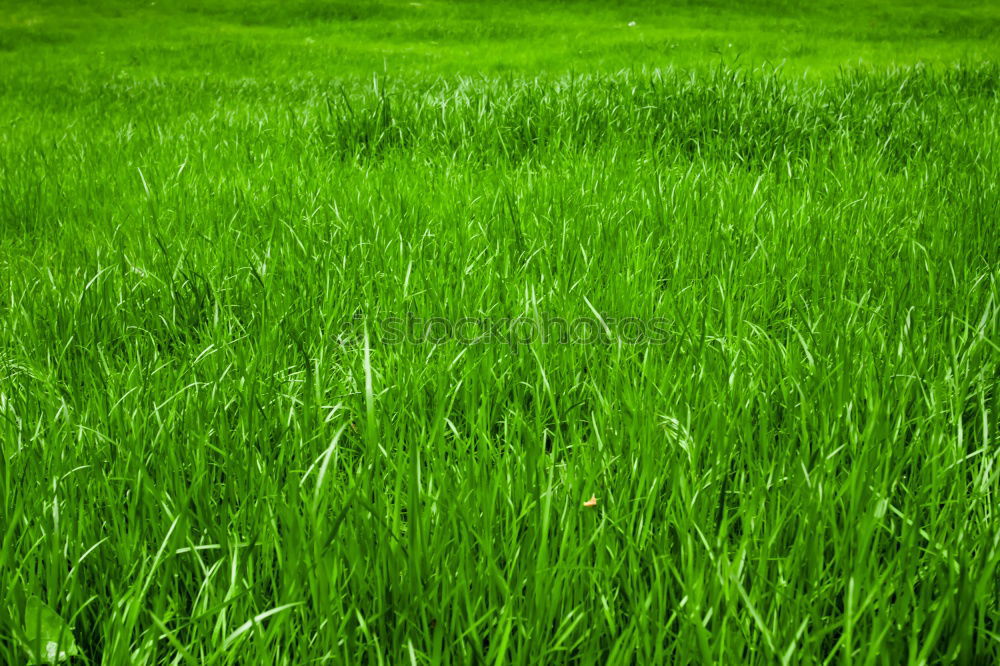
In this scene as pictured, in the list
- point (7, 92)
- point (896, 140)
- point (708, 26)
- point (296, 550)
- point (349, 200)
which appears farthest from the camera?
point (708, 26)

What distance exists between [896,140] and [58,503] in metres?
3.95

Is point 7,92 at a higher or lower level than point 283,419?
higher

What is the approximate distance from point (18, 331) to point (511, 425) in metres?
1.41

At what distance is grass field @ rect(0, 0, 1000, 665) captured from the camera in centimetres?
104

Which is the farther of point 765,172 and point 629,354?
point 765,172

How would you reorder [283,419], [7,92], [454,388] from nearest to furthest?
[283,419] → [454,388] → [7,92]

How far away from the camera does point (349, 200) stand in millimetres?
2938

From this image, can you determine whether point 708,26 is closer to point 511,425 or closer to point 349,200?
point 349,200

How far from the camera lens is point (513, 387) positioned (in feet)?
5.46

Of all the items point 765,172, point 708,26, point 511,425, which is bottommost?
point 511,425

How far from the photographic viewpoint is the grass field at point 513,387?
104 cm

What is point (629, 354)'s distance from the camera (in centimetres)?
168

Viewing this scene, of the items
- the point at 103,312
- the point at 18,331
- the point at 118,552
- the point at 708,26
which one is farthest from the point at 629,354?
the point at 708,26

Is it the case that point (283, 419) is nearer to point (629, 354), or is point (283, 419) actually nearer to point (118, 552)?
point (118, 552)
